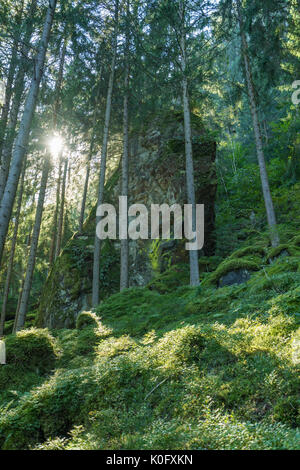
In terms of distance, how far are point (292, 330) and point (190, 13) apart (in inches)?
537

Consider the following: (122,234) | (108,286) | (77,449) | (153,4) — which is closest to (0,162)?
(122,234)

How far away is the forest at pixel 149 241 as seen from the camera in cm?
317

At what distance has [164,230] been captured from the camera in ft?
45.7

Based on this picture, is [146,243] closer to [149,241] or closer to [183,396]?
[149,241]

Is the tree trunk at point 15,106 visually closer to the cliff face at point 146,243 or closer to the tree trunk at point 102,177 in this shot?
the tree trunk at point 102,177

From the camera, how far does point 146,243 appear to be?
A: 14.4 meters

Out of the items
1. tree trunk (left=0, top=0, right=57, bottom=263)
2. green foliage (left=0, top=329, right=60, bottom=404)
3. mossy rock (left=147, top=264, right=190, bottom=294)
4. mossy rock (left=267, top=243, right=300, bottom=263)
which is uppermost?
tree trunk (left=0, top=0, right=57, bottom=263)

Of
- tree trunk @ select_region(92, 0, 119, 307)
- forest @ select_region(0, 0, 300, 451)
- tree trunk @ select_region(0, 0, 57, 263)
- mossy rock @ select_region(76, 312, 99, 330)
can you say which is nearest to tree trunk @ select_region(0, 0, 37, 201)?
forest @ select_region(0, 0, 300, 451)

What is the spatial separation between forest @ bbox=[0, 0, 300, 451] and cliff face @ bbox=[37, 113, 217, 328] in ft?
0.24

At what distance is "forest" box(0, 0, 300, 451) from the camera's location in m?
3.17

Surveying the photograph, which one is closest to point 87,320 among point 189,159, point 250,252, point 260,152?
point 250,252

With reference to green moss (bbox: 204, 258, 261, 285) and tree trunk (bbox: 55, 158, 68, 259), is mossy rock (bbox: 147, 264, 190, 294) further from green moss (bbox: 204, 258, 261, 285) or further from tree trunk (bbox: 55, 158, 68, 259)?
tree trunk (bbox: 55, 158, 68, 259)

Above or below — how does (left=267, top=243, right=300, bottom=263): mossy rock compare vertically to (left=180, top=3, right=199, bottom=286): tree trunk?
below

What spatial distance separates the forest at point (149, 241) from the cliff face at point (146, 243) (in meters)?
0.07
